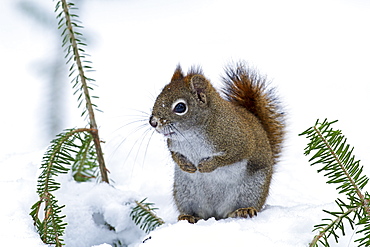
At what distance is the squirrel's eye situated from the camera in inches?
75.8

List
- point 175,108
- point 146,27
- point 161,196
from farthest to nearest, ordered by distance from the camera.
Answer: point 146,27, point 161,196, point 175,108

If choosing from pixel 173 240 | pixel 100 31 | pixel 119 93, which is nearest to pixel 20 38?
pixel 100 31

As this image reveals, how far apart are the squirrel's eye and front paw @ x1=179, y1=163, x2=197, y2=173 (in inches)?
7.8

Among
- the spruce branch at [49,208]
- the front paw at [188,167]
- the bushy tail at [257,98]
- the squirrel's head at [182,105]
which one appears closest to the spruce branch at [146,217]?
the front paw at [188,167]

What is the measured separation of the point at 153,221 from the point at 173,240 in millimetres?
682

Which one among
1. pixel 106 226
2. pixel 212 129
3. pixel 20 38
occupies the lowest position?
pixel 106 226

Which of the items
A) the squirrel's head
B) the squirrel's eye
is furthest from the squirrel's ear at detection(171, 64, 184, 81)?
the squirrel's eye

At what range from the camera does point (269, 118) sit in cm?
231

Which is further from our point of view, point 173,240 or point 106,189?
A: point 106,189

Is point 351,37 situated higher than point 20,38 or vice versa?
point 351,37

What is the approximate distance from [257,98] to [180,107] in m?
0.49

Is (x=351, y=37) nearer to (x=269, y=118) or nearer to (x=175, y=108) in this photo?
(x=269, y=118)

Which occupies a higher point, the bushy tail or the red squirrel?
the bushy tail

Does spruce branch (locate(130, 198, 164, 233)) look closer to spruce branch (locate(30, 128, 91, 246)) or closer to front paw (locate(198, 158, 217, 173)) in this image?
front paw (locate(198, 158, 217, 173))
